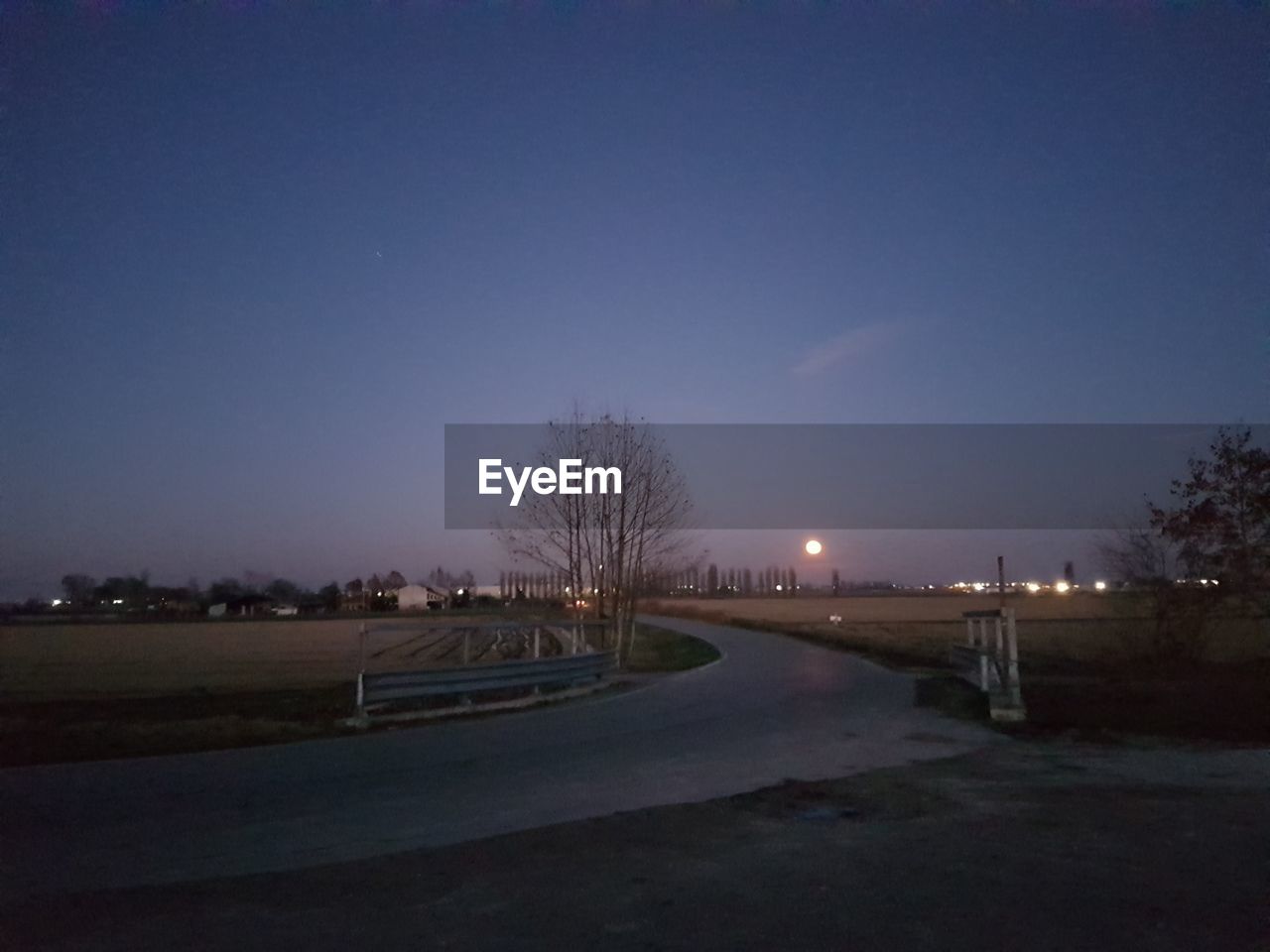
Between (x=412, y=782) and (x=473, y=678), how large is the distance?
682 centimetres

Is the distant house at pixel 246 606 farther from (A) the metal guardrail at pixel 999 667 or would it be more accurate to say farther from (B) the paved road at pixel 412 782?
(B) the paved road at pixel 412 782

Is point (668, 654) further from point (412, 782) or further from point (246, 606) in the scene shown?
point (246, 606)

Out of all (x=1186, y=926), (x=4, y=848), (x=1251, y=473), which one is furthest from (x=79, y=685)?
(x=1251, y=473)

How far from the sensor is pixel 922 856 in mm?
7961

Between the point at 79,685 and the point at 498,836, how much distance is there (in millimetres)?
23159

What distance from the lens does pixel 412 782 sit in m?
11.3

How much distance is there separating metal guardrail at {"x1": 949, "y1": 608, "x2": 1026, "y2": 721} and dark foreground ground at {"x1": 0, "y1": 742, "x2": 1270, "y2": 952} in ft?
20.1

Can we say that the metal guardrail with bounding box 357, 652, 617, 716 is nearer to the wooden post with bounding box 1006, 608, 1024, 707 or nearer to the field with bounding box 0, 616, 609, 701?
the field with bounding box 0, 616, 609, 701

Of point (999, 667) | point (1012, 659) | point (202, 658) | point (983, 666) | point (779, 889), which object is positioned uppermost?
point (1012, 659)

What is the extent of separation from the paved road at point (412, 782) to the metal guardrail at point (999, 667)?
866mm

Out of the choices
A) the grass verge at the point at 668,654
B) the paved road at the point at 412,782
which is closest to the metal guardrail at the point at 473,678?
the paved road at the point at 412,782

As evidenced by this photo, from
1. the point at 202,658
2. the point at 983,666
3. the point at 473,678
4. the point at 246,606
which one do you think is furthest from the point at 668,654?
the point at 246,606

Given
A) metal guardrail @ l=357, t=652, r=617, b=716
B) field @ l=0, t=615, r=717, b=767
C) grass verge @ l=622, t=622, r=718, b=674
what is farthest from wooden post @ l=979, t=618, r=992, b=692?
grass verge @ l=622, t=622, r=718, b=674

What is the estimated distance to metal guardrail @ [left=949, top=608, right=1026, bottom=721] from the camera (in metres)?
16.3
